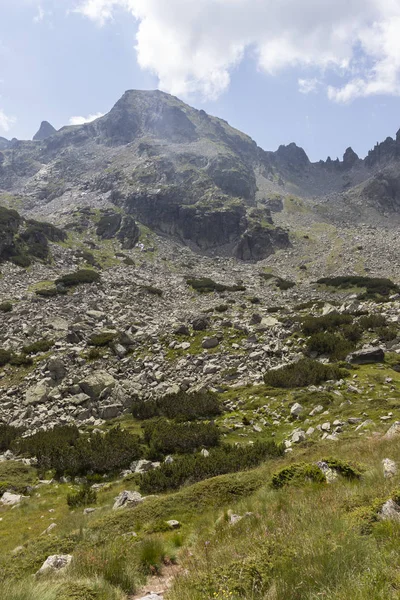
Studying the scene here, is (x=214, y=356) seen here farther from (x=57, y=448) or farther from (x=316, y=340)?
(x=57, y=448)

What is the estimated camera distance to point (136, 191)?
341 ft

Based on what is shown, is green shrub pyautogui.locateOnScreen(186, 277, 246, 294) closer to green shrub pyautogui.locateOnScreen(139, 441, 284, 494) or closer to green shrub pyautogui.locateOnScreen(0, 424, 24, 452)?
green shrub pyautogui.locateOnScreen(0, 424, 24, 452)

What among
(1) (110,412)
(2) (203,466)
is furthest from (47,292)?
(2) (203,466)

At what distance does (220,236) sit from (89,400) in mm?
82949

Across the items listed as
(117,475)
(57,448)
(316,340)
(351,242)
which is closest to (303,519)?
(117,475)

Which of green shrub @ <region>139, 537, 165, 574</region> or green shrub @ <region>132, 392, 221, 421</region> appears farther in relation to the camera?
green shrub @ <region>132, 392, 221, 421</region>

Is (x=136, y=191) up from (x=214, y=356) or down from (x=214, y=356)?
up

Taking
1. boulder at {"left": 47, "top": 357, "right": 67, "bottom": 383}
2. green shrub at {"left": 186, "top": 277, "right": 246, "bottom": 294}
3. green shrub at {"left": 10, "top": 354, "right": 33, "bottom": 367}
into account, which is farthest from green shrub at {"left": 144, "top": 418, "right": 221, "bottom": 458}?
green shrub at {"left": 186, "top": 277, "right": 246, "bottom": 294}

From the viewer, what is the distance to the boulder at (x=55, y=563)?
18.3ft

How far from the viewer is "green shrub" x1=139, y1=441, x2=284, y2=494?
33.0ft

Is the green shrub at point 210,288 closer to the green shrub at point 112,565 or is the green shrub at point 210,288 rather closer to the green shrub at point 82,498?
the green shrub at point 82,498

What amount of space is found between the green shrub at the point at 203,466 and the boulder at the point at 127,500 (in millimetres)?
684

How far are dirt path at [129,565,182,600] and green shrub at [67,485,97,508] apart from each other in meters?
5.15

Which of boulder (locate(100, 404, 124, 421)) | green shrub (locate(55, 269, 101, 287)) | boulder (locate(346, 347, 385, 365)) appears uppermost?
green shrub (locate(55, 269, 101, 287))
